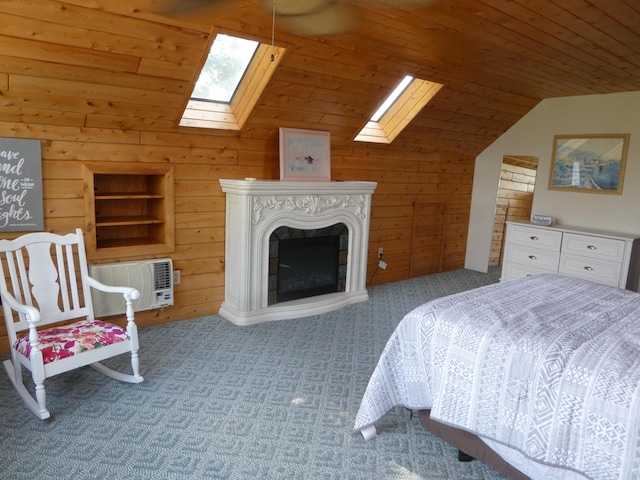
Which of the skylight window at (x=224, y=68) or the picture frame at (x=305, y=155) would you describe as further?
the picture frame at (x=305, y=155)

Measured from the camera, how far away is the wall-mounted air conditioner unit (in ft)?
11.1

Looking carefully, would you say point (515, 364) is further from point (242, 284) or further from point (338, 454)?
point (242, 284)

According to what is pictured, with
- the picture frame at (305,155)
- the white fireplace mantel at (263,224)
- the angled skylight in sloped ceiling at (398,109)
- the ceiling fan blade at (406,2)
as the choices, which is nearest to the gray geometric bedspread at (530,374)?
the ceiling fan blade at (406,2)

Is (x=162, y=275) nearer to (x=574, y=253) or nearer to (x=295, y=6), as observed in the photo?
(x=295, y=6)

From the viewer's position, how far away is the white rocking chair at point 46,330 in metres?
2.38

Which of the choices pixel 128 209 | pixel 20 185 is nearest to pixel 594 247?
pixel 128 209

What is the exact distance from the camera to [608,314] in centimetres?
236

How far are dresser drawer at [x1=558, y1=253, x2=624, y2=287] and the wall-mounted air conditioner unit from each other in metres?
3.97

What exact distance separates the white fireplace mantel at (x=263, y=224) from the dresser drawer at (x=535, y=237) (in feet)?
6.63

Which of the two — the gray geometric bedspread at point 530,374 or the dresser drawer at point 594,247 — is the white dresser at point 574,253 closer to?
the dresser drawer at point 594,247

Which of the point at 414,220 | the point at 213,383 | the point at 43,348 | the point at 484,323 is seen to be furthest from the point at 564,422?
the point at 414,220

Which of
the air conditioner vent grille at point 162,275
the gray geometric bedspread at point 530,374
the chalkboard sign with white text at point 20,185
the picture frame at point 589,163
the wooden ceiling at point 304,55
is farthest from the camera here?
the picture frame at point 589,163

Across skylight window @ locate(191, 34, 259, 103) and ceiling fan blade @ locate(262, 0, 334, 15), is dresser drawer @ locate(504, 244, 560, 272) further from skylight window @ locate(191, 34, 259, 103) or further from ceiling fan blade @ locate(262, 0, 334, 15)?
ceiling fan blade @ locate(262, 0, 334, 15)

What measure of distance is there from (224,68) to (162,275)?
1.70 meters
